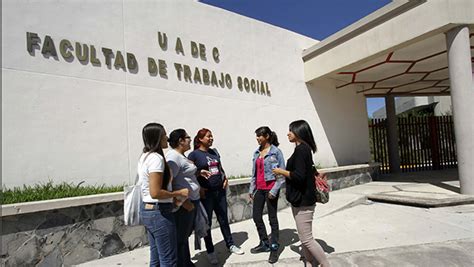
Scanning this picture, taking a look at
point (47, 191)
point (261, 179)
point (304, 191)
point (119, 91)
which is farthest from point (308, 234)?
point (119, 91)

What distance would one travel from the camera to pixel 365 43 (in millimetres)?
7211

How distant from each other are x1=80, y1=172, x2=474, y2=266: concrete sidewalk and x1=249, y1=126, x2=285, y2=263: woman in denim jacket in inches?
8.0

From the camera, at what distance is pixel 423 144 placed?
12.7 meters

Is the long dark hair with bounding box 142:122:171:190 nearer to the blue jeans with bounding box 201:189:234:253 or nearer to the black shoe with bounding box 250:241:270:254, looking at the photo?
the blue jeans with bounding box 201:189:234:253

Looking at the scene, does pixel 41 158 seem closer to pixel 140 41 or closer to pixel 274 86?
pixel 140 41

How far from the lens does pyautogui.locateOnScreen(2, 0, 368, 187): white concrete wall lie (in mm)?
4301

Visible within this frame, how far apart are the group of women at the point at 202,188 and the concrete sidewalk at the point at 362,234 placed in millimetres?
351

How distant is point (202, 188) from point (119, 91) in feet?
8.68

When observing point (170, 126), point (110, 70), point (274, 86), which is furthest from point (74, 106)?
point (274, 86)

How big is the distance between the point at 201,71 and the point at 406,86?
8.33m

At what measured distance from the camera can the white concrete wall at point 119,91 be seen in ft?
14.1

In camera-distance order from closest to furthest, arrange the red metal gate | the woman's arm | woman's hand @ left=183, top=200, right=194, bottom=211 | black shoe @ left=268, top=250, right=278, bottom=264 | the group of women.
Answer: the woman's arm, the group of women, woman's hand @ left=183, top=200, right=194, bottom=211, black shoe @ left=268, top=250, right=278, bottom=264, the red metal gate

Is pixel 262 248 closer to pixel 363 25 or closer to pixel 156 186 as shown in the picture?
pixel 156 186

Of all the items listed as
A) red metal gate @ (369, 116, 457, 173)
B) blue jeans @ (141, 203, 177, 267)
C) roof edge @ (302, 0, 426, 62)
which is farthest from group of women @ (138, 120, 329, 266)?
red metal gate @ (369, 116, 457, 173)
